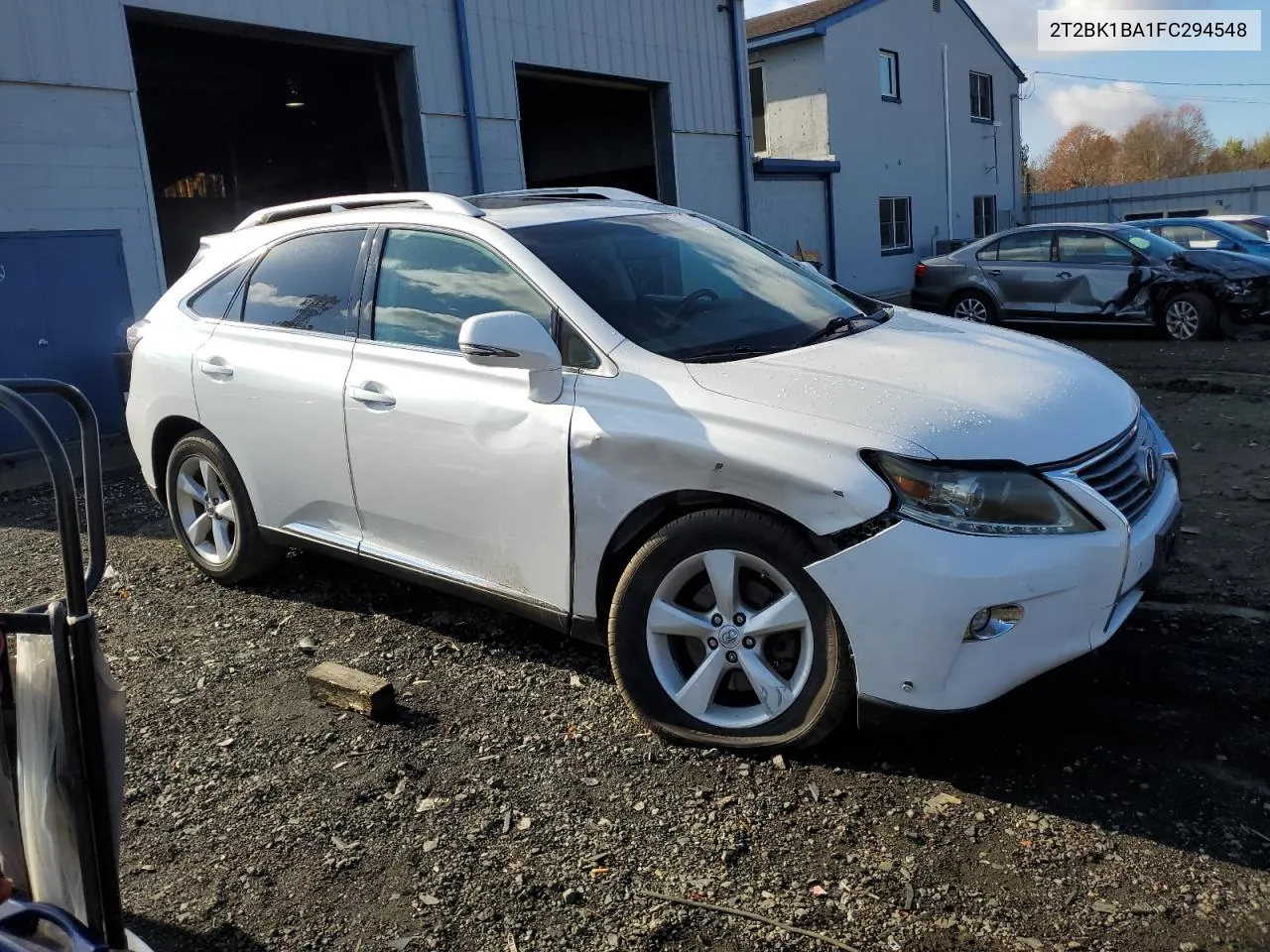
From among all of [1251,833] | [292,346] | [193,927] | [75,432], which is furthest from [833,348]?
[75,432]

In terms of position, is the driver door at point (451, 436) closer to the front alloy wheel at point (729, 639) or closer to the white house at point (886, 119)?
the front alloy wheel at point (729, 639)

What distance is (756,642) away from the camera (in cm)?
322

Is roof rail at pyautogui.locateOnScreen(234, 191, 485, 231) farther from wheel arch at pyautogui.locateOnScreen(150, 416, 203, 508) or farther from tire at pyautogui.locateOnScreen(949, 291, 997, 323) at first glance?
tire at pyautogui.locateOnScreen(949, 291, 997, 323)

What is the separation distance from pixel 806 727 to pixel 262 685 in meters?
2.19

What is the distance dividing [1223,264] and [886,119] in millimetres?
12521

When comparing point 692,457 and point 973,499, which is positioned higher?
point 692,457

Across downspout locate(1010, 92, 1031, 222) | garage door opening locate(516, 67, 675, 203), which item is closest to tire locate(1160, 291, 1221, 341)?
garage door opening locate(516, 67, 675, 203)

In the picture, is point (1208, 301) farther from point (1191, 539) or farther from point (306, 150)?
point (306, 150)

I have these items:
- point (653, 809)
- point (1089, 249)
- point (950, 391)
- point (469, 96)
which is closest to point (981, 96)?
point (1089, 249)

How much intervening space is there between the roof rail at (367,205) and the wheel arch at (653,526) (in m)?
1.50

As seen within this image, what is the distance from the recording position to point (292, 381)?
14.5 ft

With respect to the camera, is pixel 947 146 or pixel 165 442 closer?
pixel 165 442

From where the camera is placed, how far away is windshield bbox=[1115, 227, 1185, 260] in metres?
12.6

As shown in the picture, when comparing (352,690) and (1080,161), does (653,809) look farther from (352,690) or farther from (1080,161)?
(1080,161)
